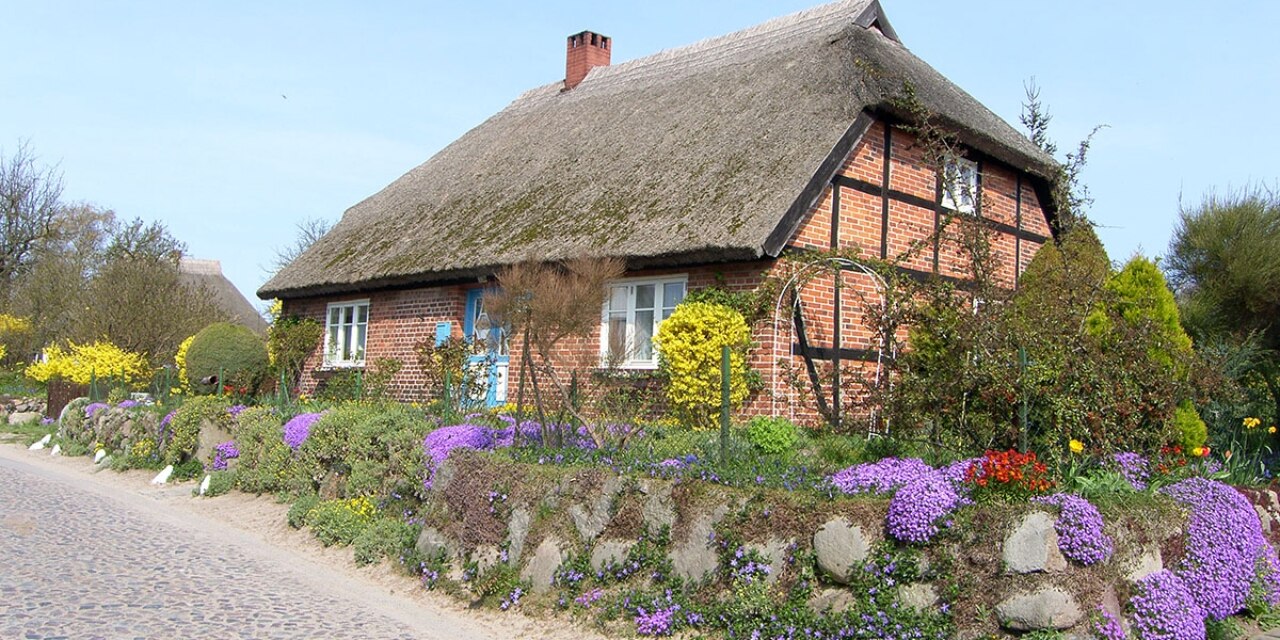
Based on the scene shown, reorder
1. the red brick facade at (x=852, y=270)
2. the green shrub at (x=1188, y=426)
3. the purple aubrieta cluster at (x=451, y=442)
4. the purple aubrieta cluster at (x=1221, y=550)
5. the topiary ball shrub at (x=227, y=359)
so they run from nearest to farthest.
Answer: the purple aubrieta cluster at (x=1221, y=550), the green shrub at (x=1188, y=426), the purple aubrieta cluster at (x=451, y=442), the red brick facade at (x=852, y=270), the topiary ball shrub at (x=227, y=359)

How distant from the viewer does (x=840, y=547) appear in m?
6.19

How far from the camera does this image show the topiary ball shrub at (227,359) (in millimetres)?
18594

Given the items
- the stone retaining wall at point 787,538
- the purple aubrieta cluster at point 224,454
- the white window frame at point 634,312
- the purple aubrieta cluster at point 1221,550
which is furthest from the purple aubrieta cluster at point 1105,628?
the purple aubrieta cluster at point 224,454

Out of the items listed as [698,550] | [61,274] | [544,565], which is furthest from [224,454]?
[61,274]

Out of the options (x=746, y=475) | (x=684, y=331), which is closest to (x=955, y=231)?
(x=684, y=331)

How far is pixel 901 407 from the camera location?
771 cm

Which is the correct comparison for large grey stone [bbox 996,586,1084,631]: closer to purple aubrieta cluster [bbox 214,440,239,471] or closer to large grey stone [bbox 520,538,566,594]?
large grey stone [bbox 520,538,566,594]

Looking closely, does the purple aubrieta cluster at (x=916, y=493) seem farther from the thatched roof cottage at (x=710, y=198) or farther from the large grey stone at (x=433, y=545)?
the thatched roof cottage at (x=710, y=198)

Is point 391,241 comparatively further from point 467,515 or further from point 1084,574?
point 1084,574

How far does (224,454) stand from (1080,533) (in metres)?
10.4

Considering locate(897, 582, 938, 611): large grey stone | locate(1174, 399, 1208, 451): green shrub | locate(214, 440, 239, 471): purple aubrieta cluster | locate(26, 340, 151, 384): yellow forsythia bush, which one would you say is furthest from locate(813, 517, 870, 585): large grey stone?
locate(26, 340, 151, 384): yellow forsythia bush

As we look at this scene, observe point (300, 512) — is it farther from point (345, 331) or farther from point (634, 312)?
point (345, 331)

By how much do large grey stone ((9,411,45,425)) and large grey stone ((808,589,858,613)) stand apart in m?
20.2

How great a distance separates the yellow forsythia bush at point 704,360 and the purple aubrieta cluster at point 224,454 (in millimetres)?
5505
